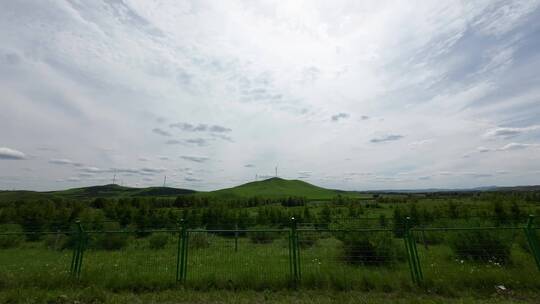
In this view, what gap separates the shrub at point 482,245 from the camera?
32.9 feet

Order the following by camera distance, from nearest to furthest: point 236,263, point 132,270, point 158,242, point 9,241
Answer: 1. point 132,270
2. point 236,263
3. point 158,242
4. point 9,241

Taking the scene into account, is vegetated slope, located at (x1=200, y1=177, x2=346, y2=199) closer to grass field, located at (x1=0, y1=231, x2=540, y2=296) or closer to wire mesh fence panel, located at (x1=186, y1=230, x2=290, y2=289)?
wire mesh fence panel, located at (x1=186, y1=230, x2=290, y2=289)

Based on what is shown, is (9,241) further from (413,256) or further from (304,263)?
(413,256)

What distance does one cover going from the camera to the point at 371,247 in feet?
33.4

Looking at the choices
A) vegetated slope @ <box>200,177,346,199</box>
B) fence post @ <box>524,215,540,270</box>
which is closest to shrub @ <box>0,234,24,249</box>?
fence post @ <box>524,215,540,270</box>

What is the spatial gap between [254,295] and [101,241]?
38.3ft

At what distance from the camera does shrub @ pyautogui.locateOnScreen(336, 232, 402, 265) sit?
9.85 m

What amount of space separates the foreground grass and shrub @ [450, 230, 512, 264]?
12.1 feet

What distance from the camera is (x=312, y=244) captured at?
1034cm

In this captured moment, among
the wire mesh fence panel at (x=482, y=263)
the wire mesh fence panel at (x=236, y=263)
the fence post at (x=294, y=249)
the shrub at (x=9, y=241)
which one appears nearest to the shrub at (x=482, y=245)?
the wire mesh fence panel at (x=482, y=263)

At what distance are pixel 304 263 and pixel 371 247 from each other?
291 cm

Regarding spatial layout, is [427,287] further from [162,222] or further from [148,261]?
[162,222]

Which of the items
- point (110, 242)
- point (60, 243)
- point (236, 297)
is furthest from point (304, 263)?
point (60, 243)

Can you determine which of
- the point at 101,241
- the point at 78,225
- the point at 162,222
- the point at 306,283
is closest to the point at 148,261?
the point at 78,225
